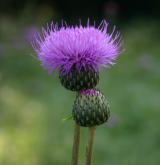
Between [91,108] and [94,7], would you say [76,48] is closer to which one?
[91,108]

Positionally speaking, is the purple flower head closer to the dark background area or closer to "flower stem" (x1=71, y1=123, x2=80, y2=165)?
"flower stem" (x1=71, y1=123, x2=80, y2=165)

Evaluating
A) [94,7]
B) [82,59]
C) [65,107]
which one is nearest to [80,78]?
[82,59]

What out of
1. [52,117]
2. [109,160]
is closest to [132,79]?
[52,117]

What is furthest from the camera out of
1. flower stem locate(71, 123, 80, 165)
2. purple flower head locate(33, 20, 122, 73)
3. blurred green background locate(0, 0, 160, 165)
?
blurred green background locate(0, 0, 160, 165)

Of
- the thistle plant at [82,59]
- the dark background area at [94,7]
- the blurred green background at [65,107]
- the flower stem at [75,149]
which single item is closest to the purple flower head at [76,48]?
the thistle plant at [82,59]

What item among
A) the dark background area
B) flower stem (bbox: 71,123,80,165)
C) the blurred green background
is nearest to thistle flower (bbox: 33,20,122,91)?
flower stem (bbox: 71,123,80,165)

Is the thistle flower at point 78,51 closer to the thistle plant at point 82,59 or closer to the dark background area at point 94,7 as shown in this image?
the thistle plant at point 82,59

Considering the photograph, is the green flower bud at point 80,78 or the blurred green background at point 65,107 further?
the blurred green background at point 65,107

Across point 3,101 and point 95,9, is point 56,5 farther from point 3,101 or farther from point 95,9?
point 3,101
